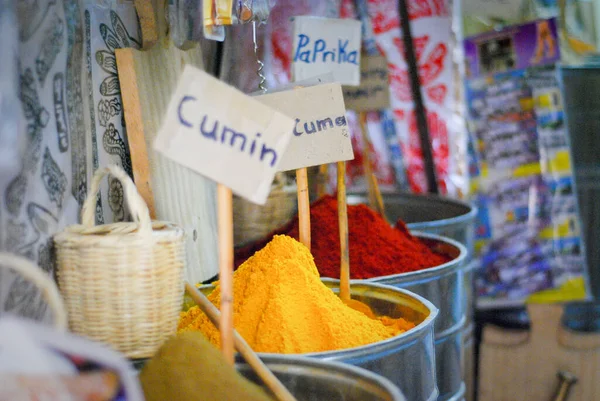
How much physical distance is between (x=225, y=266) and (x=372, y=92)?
1.30 meters

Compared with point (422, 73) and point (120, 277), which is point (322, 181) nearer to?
point (422, 73)

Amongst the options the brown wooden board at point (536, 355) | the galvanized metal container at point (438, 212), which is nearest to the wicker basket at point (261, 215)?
the galvanized metal container at point (438, 212)

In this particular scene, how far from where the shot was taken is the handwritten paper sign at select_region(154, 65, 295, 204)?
845mm

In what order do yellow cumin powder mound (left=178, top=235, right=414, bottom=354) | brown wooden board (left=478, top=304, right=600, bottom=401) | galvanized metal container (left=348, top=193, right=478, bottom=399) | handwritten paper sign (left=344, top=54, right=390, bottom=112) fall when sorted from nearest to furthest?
yellow cumin powder mound (left=178, top=235, right=414, bottom=354), galvanized metal container (left=348, top=193, right=478, bottom=399), handwritten paper sign (left=344, top=54, right=390, bottom=112), brown wooden board (left=478, top=304, right=600, bottom=401)

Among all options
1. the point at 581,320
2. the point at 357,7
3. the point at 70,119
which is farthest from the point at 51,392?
the point at 581,320

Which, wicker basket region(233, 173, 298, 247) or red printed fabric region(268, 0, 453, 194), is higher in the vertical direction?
red printed fabric region(268, 0, 453, 194)

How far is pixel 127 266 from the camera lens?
2.88 ft

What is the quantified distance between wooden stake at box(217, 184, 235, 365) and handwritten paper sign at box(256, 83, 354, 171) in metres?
0.36

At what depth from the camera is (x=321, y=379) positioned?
0.88 meters

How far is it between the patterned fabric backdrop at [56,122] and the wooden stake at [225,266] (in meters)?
0.24

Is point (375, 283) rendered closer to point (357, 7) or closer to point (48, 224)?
point (48, 224)

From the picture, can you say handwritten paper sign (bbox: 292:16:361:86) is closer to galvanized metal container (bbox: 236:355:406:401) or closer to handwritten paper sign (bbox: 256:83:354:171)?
handwritten paper sign (bbox: 256:83:354:171)

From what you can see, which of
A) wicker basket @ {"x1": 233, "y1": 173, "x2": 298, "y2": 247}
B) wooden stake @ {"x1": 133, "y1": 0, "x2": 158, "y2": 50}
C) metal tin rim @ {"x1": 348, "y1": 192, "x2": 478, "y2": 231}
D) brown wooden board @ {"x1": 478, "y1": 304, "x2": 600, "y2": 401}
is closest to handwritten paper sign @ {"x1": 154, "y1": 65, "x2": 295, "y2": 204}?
wooden stake @ {"x1": 133, "y1": 0, "x2": 158, "y2": 50}

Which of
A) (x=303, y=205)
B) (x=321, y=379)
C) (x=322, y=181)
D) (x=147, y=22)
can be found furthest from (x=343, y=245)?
(x=322, y=181)
